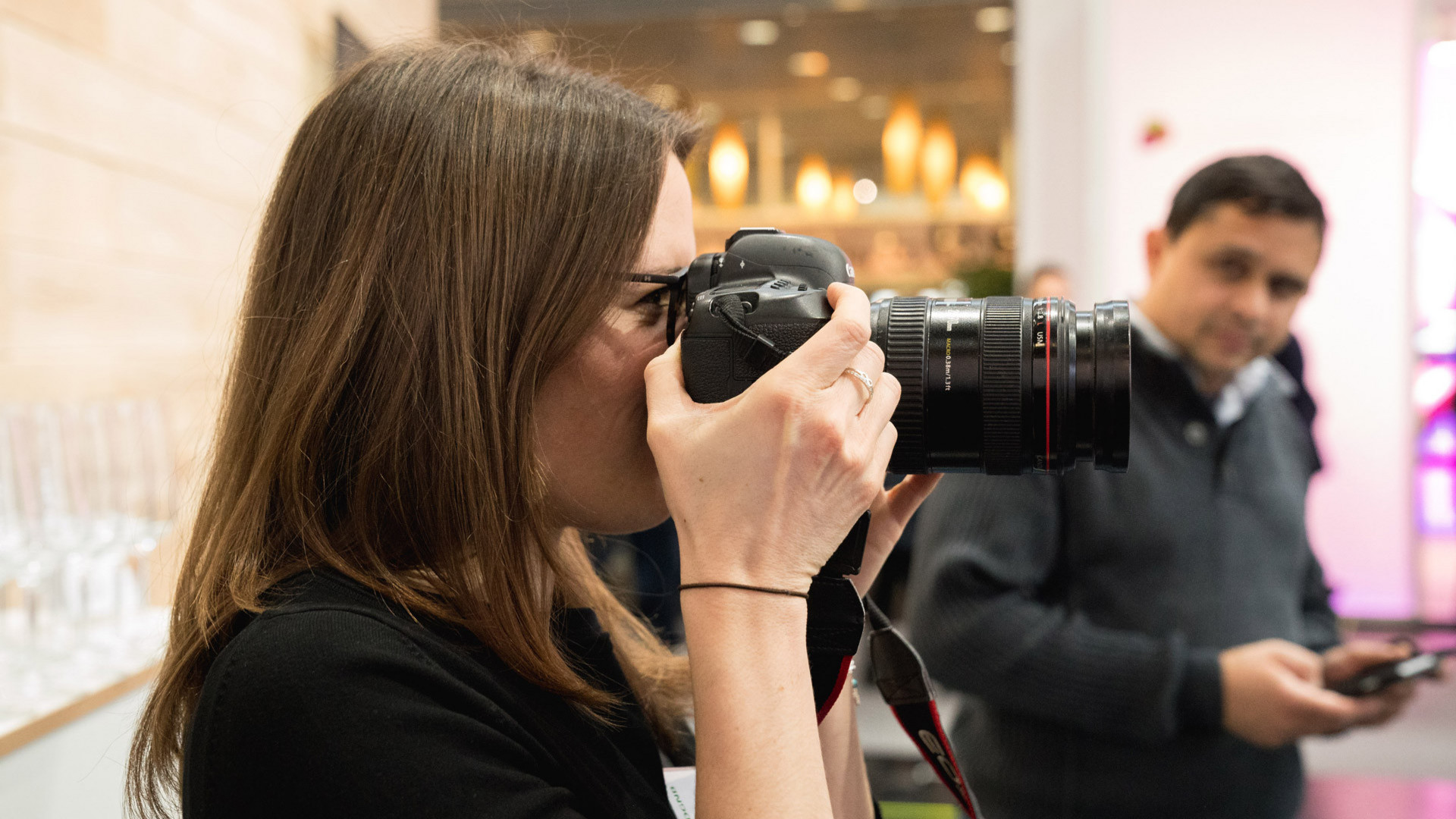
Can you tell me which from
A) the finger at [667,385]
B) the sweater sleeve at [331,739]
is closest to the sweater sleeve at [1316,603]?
the finger at [667,385]

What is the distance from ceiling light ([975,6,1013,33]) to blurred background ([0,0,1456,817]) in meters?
0.02

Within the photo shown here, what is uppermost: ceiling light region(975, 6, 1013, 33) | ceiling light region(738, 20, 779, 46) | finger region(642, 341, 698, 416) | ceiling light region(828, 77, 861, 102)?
ceiling light region(738, 20, 779, 46)

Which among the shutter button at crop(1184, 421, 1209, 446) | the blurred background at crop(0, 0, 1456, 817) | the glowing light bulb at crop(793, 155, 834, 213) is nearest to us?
the blurred background at crop(0, 0, 1456, 817)

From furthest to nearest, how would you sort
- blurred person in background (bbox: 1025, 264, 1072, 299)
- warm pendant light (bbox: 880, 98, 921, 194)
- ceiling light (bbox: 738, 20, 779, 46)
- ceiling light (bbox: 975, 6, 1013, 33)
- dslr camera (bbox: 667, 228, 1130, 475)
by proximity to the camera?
warm pendant light (bbox: 880, 98, 921, 194), ceiling light (bbox: 738, 20, 779, 46), ceiling light (bbox: 975, 6, 1013, 33), blurred person in background (bbox: 1025, 264, 1072, 299), dslr camera (bbox: 667, 228, 1130, 475)

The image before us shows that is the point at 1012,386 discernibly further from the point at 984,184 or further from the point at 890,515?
the point at 984,184

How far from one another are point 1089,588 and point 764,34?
3.83 m

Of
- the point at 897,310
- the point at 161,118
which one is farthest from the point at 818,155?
the point at 897,310

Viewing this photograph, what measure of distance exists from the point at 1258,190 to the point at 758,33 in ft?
11.8

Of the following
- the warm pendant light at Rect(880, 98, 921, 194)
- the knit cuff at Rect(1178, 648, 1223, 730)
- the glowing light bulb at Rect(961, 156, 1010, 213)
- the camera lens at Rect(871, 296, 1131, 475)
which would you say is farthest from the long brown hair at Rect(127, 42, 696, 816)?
the glowing light bulb at Rect(961, 156, 1010, 213)

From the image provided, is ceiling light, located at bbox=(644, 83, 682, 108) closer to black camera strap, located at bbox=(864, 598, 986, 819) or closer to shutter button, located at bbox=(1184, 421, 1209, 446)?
black camera strap, located at bbox=(864, 598, 986, 819)

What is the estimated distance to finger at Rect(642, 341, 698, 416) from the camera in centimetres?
66

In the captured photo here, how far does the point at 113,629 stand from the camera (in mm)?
1209

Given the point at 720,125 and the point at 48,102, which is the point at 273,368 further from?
the point at 720,125

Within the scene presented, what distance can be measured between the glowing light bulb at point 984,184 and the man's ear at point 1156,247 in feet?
13.9
